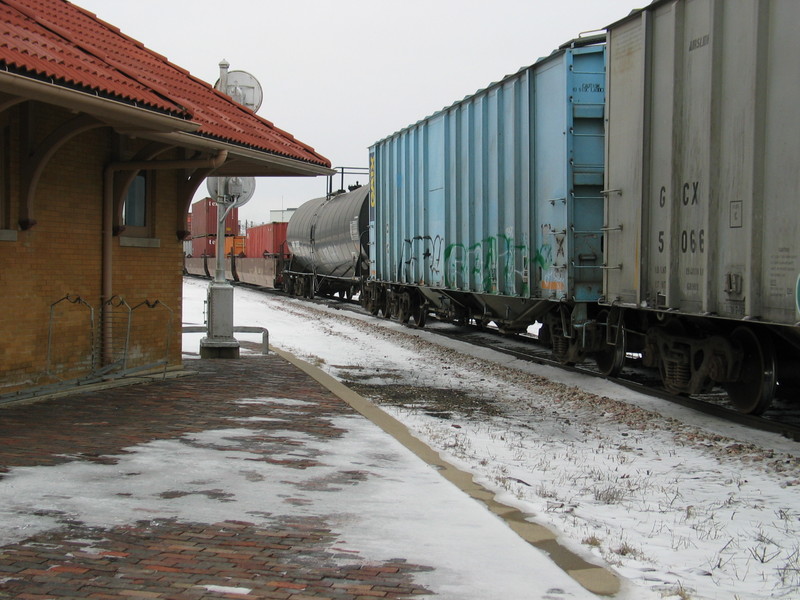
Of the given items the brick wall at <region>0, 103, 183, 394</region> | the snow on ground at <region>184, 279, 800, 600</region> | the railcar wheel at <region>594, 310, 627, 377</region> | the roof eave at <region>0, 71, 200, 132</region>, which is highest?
the roof eave at <region>0, 71, 200, 132</region>

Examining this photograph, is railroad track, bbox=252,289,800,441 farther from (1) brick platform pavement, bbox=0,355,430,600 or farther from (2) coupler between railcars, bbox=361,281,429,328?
(1) brick platform pavement, bbox=0,355,430,600

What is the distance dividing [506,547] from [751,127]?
17.0 feet

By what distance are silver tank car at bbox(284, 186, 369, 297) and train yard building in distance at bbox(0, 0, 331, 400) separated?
13684mm

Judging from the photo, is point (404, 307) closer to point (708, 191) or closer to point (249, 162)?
point (249, 162)

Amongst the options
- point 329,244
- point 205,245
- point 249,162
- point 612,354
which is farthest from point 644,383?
point 205,245

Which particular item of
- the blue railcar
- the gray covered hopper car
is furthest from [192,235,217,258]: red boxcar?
the gray covered hopper car

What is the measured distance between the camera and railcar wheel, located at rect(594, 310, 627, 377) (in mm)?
11539

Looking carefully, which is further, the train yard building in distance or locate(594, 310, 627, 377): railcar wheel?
locate(594, 310, 627, 377): railcar wheel

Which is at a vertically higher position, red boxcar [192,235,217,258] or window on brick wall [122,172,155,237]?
red boxcar [192,235,217,258]

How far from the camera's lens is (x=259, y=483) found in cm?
557

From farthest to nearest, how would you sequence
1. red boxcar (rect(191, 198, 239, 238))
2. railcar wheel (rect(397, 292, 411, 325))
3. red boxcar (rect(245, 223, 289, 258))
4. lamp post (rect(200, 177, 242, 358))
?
red boxcar (rect(191, 198, 239, 238)), red boxcar (rect(245, 223, 289, 258)), railcar wheel (rect(397, 292, 411, 325)), lamp post (rect(200, 177, 242, 358))

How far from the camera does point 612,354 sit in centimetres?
1212

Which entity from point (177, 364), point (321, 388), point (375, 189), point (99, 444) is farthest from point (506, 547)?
point (375, 189)

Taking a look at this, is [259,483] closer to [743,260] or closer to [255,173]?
[743,260]
